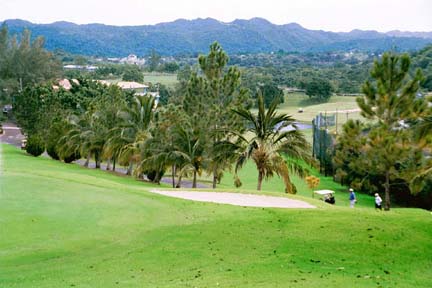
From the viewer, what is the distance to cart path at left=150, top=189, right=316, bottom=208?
1923 cm

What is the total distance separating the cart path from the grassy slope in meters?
2.53

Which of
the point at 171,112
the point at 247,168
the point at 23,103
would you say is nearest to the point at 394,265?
the point at 171,112

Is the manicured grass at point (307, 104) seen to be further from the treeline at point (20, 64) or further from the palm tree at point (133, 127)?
the palm tree at point (133, 127)

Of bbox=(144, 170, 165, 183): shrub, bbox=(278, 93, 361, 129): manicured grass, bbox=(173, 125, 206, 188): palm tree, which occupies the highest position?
bbox=(173, 125, 206, 188): palm tree

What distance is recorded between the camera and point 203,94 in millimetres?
35000

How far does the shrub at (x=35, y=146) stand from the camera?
41.9 m

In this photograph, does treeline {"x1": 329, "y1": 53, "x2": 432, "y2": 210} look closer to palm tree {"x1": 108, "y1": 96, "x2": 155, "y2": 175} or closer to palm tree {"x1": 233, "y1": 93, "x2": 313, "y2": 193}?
palm tree {"x1": 233, "y1": 93, "x2": 313, "y2": 193}

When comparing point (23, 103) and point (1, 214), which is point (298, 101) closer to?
point (23, 103)

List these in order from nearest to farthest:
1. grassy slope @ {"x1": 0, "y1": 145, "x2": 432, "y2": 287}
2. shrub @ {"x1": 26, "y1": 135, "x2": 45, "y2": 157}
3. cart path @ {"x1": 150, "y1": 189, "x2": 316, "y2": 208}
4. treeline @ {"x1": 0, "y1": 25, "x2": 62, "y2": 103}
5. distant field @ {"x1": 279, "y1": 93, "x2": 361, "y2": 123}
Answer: grassy slope @ {"x1": 0, "y1": 145, "x2": 432, "y2": 287}, cart path @ {"x1": 150, "y1": 189, "x2": 316, "y2": 208}, shrub @ {"x1": 26, "y1": 135, "x2": 45, "y2": 157}, treeline @ {"x1": 0, "y1": 25, "x2": 62, "y2": 103}, distant field @ {"x1": 279, "y1": 93, "x2": 361, "y2": 123}

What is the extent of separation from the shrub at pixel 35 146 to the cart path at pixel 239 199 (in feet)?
77.1

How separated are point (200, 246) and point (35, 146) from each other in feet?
106

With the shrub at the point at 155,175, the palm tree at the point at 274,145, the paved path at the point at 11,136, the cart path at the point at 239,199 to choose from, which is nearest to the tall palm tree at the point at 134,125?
the shrub at the point at 155,175

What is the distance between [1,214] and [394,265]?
30.8ft

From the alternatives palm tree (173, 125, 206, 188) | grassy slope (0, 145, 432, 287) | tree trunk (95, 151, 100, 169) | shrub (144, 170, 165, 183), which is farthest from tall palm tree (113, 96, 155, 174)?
grassy slope (0, 145, 432, 287)
